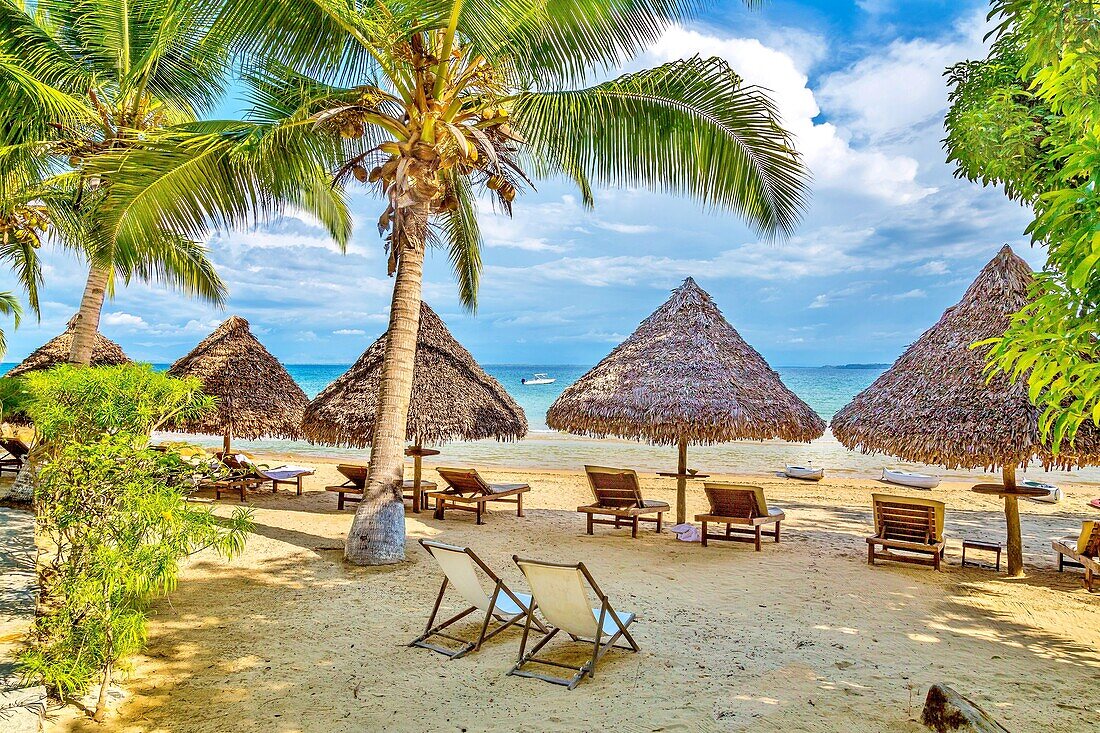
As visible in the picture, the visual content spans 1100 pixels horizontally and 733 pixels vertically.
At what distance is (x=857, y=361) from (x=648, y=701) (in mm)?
89116

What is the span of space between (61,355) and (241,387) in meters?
6.13

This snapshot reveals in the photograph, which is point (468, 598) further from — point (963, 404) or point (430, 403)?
point (963, 404)

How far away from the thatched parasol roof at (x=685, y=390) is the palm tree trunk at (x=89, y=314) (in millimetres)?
6660

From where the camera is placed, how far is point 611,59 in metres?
6.34

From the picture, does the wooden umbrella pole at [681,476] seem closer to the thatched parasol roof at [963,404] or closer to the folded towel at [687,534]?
the folded towel at [687,534]

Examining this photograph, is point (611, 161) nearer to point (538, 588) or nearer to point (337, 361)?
point (538, 588)

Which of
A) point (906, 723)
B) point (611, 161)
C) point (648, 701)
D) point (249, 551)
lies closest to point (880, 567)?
point (906, 723)

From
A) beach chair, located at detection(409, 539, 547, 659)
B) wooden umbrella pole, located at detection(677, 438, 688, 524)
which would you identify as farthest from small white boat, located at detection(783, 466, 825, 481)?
beach chair, located at detection(409, 539, 547, 659)

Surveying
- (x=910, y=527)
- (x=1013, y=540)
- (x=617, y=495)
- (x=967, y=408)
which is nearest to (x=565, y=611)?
(x=617, y=495)

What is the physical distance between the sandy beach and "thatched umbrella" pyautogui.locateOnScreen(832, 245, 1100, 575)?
129cm

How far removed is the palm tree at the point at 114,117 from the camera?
20.4ft

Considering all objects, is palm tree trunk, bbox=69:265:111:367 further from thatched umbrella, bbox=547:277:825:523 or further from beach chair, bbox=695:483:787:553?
beach chair, bbox=695:483:787:553

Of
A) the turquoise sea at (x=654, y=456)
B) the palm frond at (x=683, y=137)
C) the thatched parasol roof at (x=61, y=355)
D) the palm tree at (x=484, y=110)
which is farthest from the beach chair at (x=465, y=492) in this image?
the turquoise sea at (x=654, y=456)

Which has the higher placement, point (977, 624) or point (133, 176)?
point (133, 176)
